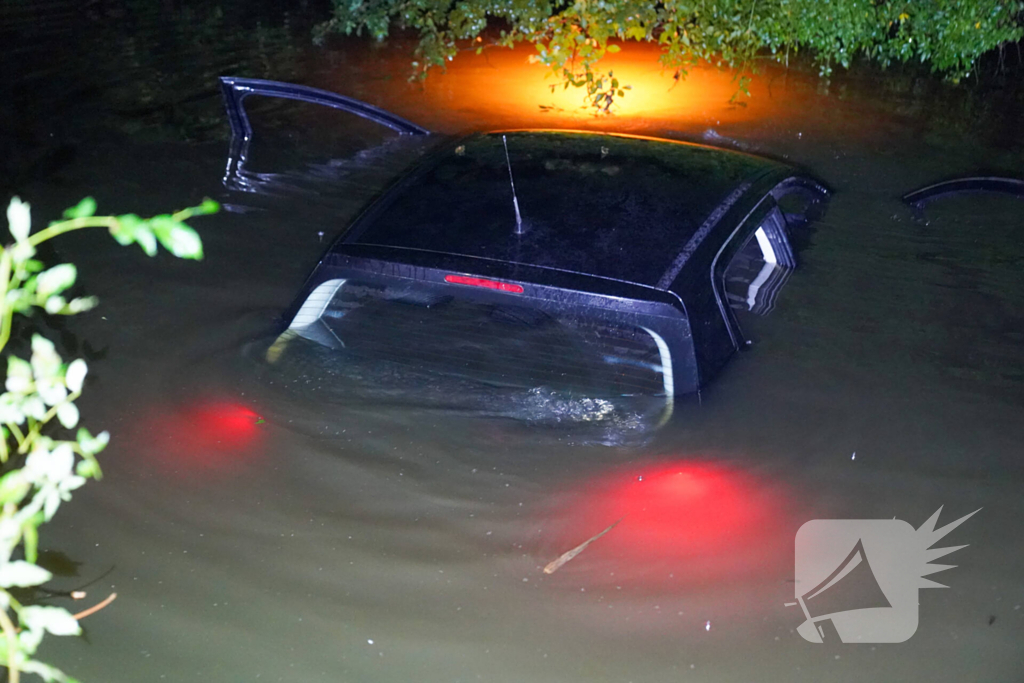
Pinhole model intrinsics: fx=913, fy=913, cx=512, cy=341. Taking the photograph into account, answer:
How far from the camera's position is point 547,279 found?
3.36m

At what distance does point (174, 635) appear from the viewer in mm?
3213

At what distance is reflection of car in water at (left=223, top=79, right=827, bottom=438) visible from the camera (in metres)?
3.41

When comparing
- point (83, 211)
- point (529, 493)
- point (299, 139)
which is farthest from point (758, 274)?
point (299, 139)

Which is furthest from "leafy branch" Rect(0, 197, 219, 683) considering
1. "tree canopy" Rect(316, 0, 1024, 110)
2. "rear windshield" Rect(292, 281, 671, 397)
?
"tree canopy" Rect(316, 0, 1024, 110)

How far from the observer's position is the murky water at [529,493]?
10.5 ft

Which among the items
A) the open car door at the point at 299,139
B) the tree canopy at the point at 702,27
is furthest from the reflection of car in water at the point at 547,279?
the tree canopy at the point at 702,27

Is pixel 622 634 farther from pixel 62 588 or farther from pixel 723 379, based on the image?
pixel 62 588

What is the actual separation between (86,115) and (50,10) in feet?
23.8

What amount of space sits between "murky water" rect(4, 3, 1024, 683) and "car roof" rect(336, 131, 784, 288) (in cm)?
80

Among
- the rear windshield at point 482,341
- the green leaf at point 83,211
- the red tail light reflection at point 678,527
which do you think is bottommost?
the red tail light reflection at point 678,527

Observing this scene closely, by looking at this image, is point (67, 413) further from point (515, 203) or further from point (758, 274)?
point (758, 274)

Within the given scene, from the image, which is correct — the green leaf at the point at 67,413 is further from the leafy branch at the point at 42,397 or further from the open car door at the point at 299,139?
the open car door at the point at 299,139

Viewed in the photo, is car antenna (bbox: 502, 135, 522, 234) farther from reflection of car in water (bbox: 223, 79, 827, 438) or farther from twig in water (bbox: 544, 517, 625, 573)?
twig in water (bbox: 544, 517, 625, 573)

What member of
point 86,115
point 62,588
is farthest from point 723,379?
point 86,115
